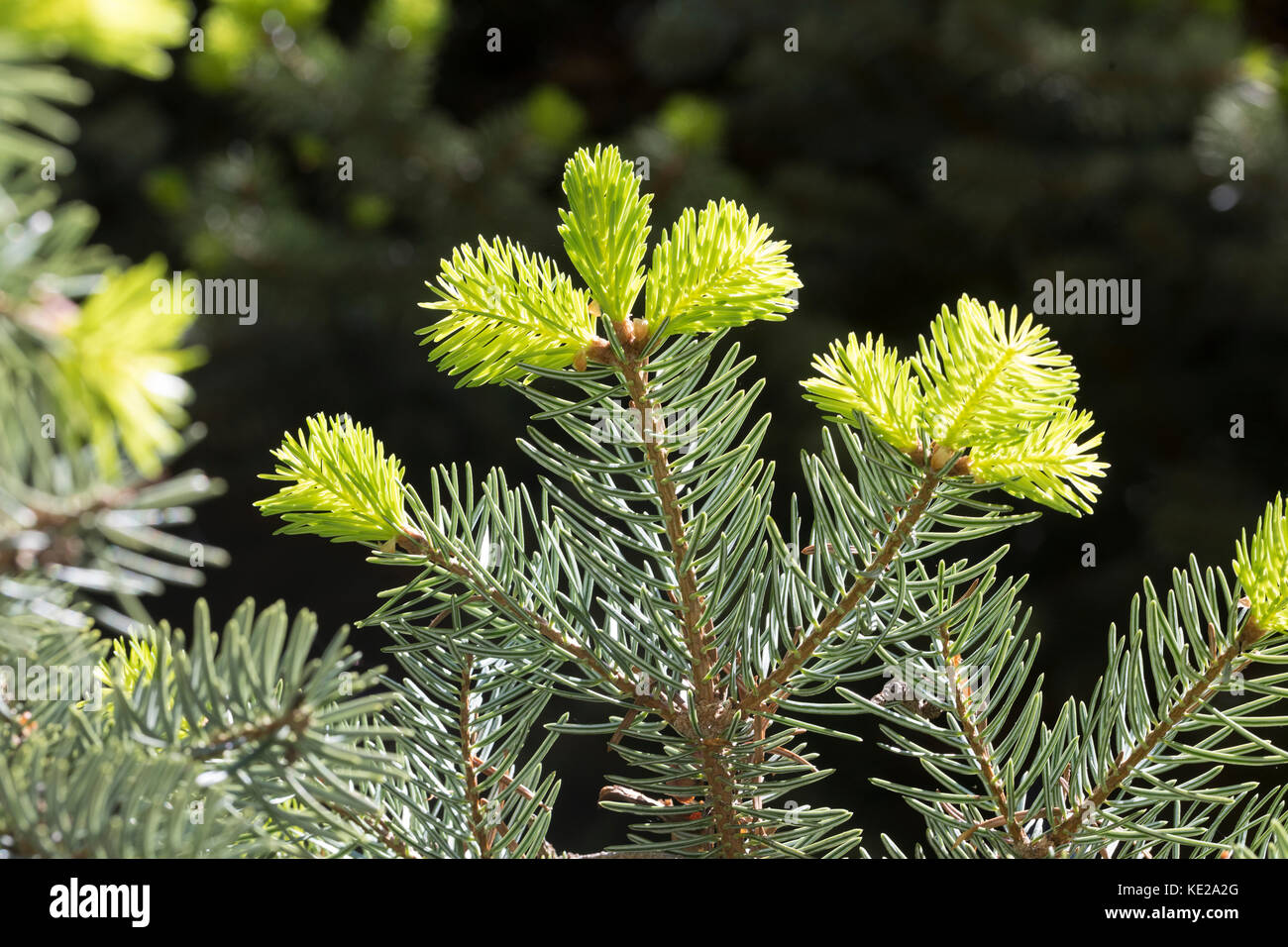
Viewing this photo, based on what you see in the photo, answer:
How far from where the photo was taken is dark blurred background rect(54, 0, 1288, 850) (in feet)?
3.93

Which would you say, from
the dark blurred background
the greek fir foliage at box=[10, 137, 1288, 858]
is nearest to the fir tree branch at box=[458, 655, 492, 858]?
the greek fir foliage at box=[10, 137, 1288, 858]

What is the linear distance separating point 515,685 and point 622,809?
1.5 inches

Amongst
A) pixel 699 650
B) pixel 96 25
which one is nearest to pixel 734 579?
pixel 699 650

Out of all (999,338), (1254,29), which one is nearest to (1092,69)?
(1254,29)

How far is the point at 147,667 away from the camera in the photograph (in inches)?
7.7

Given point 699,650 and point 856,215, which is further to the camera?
point 856,215

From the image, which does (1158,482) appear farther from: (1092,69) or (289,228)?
(289,228)

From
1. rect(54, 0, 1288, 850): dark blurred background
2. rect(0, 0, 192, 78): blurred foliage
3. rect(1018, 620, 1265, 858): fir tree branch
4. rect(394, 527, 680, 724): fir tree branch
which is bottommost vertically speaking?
rect(1018, 620, 1265, 858): fir tree branch

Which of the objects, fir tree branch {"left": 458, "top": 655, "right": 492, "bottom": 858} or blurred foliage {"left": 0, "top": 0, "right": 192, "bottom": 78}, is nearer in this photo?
blurred foliage {"left": 0, "top": 0, "right": 192, "bottom": 78}

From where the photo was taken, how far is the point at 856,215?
1411 millimetres

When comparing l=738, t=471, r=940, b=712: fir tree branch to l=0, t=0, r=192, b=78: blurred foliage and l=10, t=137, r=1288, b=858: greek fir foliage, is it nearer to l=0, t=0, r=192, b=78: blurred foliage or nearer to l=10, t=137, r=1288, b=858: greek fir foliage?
l=10, t=137, r=1288, b=858: greek fir foliage

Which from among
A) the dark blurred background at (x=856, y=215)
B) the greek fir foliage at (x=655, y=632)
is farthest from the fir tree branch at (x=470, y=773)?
the dark blurred background at (x=856, y=215)

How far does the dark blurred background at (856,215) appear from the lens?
47.2 inches

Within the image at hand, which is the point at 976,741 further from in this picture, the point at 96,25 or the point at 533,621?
the point at 96,25
